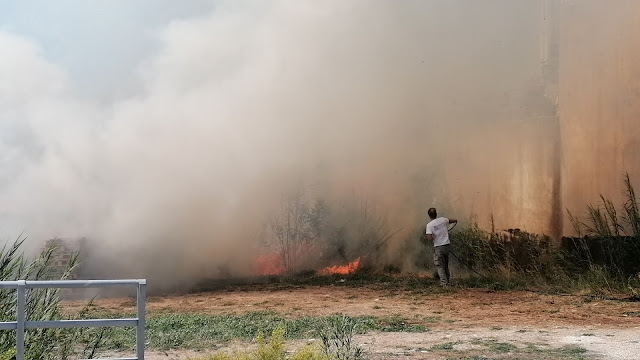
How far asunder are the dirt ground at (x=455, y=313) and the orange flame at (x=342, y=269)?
7.46 ft

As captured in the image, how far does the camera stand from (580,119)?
14.6 m

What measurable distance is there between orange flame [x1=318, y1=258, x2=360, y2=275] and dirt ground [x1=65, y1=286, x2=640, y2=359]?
2.27m

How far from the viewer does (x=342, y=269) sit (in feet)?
52.8

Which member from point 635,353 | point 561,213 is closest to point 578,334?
point 635,353

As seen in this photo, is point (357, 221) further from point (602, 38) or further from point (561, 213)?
point (602, 38)

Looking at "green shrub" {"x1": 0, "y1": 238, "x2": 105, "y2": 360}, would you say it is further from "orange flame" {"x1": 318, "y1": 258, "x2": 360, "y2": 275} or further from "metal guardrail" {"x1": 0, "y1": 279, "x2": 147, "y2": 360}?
"orange flame" {"x1": 318, "y1": 258, "x2": 360, "y2": 275}

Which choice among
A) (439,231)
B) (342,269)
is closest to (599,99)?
(439,231)

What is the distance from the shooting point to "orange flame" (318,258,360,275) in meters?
15.9

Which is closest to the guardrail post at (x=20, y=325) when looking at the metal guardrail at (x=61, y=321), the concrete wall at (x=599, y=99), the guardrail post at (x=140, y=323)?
the metal guardrail at (x=61, y=321)

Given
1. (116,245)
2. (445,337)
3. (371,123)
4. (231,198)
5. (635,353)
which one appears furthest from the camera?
(371,123)

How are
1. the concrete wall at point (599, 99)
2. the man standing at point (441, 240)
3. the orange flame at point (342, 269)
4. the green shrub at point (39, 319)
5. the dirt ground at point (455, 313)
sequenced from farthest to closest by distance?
the orange flame at point (342, 269) → the concrete wall at point (599, 99) → the man standing at point (441, 240) → the dirt ground at point (455, 313) → the green shrub at point (39, 319)

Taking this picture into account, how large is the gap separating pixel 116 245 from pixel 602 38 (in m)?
10.5

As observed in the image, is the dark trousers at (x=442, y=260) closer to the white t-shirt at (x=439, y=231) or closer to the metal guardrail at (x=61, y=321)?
the white t-shirt at (x=439, y=231)

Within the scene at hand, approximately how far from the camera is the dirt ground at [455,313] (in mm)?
7426
